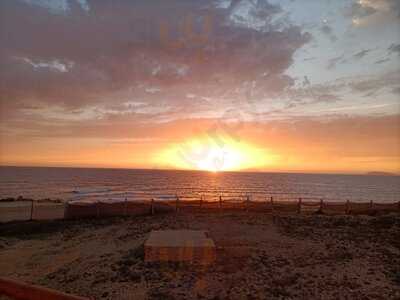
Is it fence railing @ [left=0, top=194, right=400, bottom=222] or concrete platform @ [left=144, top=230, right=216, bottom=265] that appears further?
fence railing @ [left=0, top=194, right=400, bottom=222]

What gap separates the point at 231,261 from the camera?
36.1ft

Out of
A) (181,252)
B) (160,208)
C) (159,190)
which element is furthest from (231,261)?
(159,190)

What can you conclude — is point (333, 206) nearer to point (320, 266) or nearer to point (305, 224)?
point (305, 224)

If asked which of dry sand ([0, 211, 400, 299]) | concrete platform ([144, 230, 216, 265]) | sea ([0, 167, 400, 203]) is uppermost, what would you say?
concrete platform ([144, 230, 216, 265])

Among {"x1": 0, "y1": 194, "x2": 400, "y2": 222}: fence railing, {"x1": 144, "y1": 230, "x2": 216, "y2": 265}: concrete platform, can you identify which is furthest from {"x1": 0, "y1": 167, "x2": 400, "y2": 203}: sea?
{"x1": 144, "y1": 230, "x2": 216, "y2": 265}: concrete platform

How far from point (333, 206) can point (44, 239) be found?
19.7 metres

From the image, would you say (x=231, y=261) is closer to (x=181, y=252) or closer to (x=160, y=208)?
(x=181, y=252)

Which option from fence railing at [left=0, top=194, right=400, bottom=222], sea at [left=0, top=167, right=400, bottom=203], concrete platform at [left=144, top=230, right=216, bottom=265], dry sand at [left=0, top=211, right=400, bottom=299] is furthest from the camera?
sea at [left=0, top=167, right=400, bottom=203]

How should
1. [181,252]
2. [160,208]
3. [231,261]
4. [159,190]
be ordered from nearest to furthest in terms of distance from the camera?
[181,252], [231,261], [160,208], [159,190]

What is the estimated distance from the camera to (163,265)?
10547 mm

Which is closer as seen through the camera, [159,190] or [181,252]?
[181,252]

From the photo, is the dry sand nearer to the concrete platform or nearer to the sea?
the concrete platform

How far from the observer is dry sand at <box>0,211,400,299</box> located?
30.1 ft

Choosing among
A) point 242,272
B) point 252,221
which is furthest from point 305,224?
point 242,272
